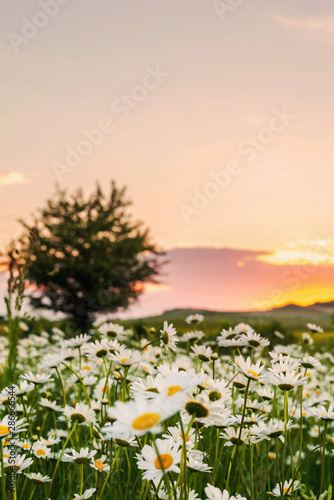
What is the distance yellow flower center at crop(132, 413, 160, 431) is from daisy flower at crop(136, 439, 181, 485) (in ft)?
0.90

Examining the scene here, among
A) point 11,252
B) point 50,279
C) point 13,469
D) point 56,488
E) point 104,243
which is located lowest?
point 56,488

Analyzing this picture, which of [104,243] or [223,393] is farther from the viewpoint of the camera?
[104,243]

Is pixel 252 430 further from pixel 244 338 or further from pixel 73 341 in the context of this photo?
pixel 73 341

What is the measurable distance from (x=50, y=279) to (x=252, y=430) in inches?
960

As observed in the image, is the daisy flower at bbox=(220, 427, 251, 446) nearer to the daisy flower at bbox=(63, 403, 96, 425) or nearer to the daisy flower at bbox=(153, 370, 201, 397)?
the daisy flower at bbox=(63, 403, 96, 425)

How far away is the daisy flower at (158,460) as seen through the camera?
1393 mm

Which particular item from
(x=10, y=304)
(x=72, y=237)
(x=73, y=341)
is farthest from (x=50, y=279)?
(x=10, y=304)

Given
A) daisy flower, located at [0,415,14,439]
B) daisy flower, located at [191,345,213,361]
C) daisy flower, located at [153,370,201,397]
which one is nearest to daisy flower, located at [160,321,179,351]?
daisy flower, located at [191,345,213,361]

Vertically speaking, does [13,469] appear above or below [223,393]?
below

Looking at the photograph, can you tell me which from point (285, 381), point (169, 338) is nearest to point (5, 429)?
point (169, 338)

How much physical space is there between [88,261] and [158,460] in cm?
2635

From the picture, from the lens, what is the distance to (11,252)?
1.32 m

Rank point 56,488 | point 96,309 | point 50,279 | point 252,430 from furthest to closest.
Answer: point 96,309, point 50,279, point 56,488, point 252,430

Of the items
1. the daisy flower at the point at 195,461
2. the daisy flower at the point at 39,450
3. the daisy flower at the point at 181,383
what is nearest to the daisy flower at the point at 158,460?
the daisy flower at the point at 195,461
